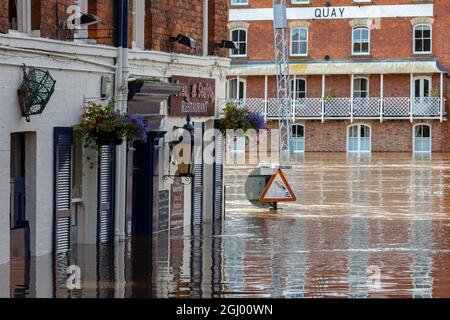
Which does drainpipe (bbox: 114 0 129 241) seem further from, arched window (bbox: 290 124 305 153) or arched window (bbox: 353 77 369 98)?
arched window (bbox: 353 77 369 98)

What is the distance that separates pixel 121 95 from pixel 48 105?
222 centimetres

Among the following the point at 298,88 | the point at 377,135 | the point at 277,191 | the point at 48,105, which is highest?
the point at 298,88

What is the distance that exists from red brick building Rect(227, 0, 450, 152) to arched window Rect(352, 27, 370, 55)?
0.17 ft

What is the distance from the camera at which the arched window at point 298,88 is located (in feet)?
204

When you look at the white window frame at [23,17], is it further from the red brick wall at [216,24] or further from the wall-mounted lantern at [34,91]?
the red brick wall at [216,24]

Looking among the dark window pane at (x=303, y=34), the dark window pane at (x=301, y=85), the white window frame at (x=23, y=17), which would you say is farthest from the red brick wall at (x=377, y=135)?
the white window frame at (x=23, y=17)

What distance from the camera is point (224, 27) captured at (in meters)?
24.3

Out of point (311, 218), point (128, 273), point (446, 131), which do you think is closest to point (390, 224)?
point (311, 218)

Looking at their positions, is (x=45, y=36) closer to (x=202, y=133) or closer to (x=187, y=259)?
(x=187, y=259)

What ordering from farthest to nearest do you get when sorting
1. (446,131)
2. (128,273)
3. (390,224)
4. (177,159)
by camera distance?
(446,131) < (390,224) < (177,159) < (128,273)

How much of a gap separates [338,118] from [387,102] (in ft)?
8.49

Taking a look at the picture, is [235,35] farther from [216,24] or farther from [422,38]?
[216,24]

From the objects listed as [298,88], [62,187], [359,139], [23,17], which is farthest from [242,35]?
[23,17]

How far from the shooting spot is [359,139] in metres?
Result: 61.5
